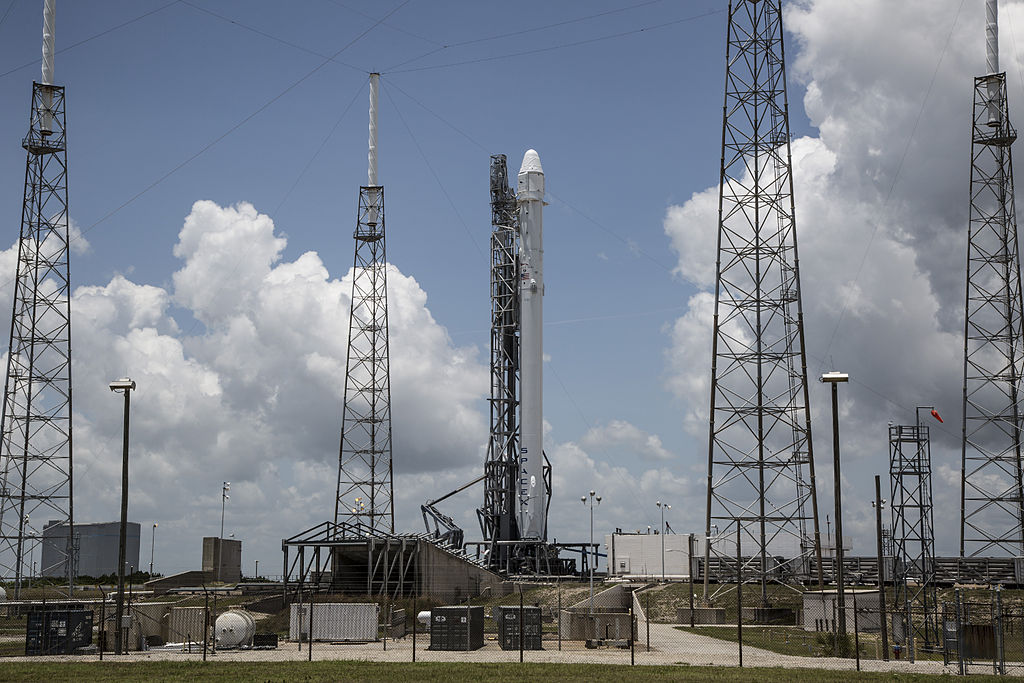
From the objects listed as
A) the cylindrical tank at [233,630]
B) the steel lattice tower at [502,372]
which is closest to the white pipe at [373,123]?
the steel lattice tower at [502,372]

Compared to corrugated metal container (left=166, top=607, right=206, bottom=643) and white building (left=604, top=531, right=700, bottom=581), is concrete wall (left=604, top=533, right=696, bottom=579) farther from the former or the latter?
corrugated metal container (left=166, top=607, right=206, bottom=643)

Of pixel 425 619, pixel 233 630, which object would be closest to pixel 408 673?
pixel 233 630

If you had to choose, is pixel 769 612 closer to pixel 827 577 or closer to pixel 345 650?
pixel 827 577

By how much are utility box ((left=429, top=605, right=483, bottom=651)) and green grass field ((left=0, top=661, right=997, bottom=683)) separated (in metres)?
5.80

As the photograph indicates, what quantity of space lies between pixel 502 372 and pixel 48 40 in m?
35.7

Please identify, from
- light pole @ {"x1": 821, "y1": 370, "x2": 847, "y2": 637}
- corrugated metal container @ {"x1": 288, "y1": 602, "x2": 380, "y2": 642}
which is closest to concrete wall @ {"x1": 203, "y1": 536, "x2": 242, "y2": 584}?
corrugated metal container @ {"x1": 288, "y1": 602, "x2": 380, "y2": 642}

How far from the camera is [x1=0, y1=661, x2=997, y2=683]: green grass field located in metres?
25.8

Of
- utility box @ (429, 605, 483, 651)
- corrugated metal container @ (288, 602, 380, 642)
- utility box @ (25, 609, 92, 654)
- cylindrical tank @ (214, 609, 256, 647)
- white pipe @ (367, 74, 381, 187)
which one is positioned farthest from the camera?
white pipe @ (367, 74, 381, 187)

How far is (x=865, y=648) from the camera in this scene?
3641 cm

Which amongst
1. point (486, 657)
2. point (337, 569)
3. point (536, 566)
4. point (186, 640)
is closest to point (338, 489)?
point (337, 569)

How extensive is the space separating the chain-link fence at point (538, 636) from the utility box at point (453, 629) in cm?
3

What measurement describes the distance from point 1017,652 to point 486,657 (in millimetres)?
18171

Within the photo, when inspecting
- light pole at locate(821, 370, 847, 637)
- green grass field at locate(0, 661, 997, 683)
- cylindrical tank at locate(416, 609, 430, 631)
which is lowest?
cylindrical tank at locate(416, 609, 430, 631)

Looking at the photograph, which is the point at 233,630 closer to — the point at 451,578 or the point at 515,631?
the point at 515,631
